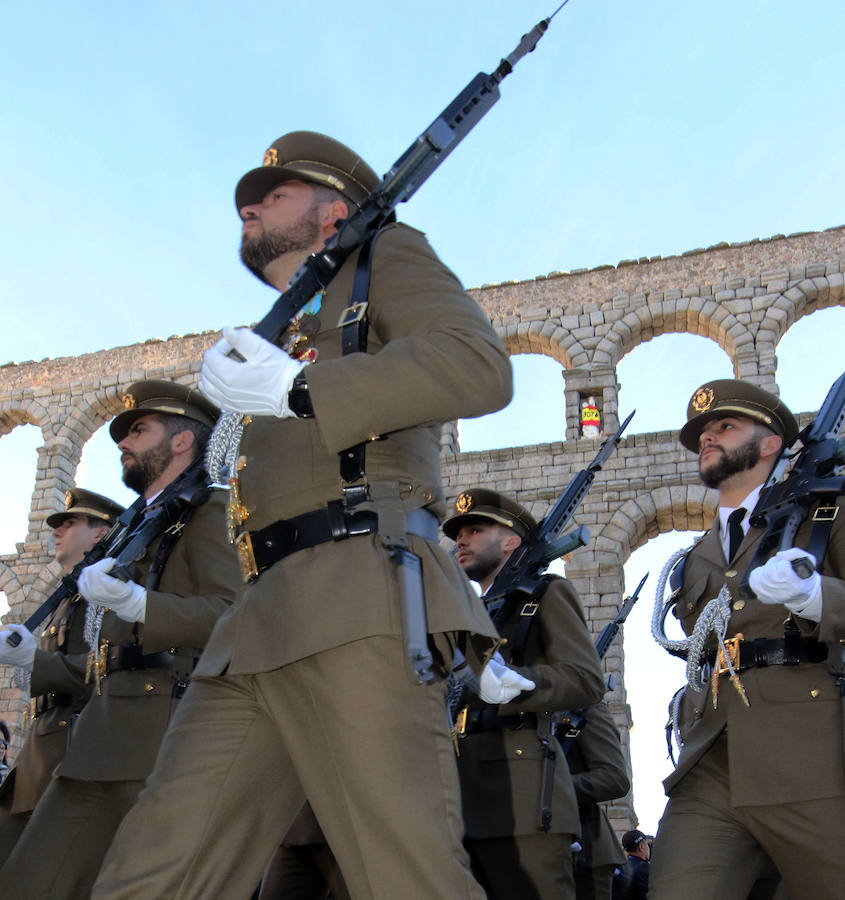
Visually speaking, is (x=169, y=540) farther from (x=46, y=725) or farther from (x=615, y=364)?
(x=615, y=364)

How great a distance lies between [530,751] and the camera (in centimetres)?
445

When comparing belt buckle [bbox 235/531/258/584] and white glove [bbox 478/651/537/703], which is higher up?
belt buckle [bbox 235/531/258/584]

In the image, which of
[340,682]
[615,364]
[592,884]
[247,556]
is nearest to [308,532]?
[247,556]

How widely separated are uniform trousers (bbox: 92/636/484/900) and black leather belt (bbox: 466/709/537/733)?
7.92ft

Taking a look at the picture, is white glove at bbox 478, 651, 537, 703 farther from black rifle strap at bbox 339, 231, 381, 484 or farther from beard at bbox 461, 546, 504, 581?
beard at bbox 461, 546, 504, 581

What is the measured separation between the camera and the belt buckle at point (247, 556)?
7.63 feet

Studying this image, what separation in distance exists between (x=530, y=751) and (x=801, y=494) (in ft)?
5.54

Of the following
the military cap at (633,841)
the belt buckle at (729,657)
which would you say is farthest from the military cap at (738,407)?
the military cap at (633,841)

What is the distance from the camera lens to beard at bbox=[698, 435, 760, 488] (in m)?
4.16

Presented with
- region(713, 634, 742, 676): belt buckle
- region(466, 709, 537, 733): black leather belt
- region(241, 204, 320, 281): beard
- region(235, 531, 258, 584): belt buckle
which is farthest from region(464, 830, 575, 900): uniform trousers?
region(241, 204, 320, 281): beard

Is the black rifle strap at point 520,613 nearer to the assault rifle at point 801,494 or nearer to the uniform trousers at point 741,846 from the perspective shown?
the assault rifle at point 801,494

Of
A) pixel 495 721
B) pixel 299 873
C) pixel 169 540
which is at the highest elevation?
pixel 169 540

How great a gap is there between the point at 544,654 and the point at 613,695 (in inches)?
308

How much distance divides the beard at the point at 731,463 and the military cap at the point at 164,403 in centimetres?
215
